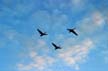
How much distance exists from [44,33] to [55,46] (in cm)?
539

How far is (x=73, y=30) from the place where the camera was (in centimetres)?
8219

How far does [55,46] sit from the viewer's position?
86938mm

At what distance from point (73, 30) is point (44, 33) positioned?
877 centimetres

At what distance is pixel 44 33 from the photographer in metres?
85.0

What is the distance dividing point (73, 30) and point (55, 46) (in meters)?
8.37
